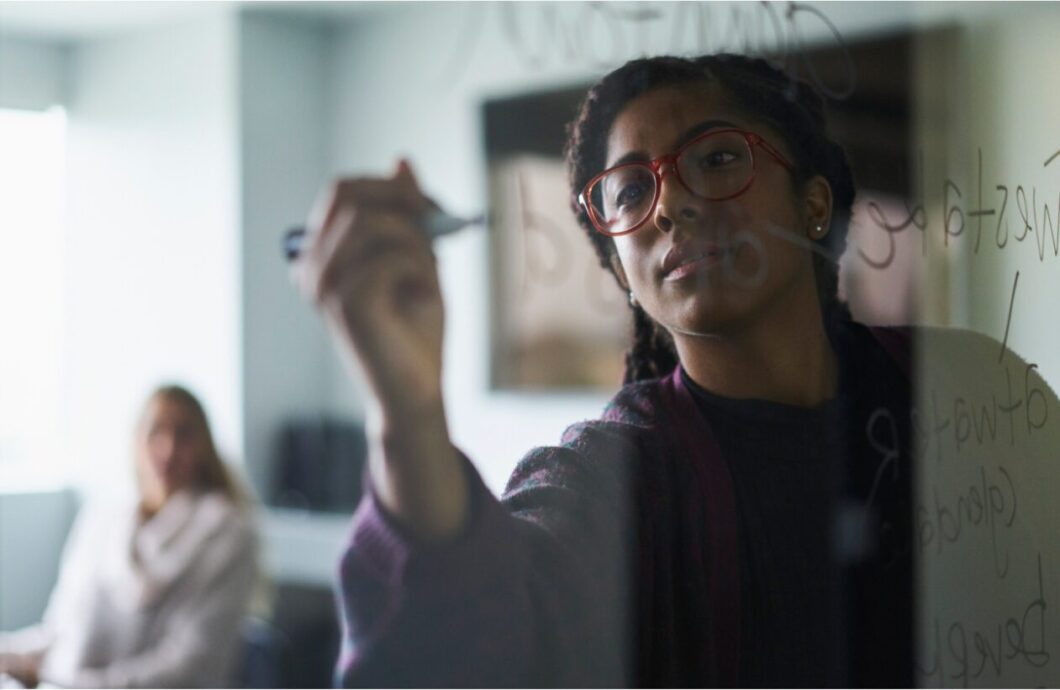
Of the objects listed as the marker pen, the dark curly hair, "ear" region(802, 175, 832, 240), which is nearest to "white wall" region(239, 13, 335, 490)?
the marker pen

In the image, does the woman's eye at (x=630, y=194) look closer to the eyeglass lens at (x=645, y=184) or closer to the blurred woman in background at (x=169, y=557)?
the eyeglass lens at (x=645, y=184)

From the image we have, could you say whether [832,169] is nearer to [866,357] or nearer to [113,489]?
[866,357]

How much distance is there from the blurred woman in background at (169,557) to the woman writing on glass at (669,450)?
7 centimetres

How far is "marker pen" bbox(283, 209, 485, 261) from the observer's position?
0.57 metres

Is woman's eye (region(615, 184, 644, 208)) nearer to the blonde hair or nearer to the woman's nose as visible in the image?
the woman's nose

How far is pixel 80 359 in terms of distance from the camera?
2.01 ft

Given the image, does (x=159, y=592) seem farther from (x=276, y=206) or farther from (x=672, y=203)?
(x=672, y=203)

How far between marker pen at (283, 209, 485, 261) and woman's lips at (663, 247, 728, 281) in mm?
126

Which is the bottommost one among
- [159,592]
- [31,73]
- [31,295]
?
[159,592]

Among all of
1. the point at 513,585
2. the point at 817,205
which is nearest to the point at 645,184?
the point at 817,205

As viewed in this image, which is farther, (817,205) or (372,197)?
(817,205)

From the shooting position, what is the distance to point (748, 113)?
2.18 ft

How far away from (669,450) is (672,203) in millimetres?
133

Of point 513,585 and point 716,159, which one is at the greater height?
point 716,159
